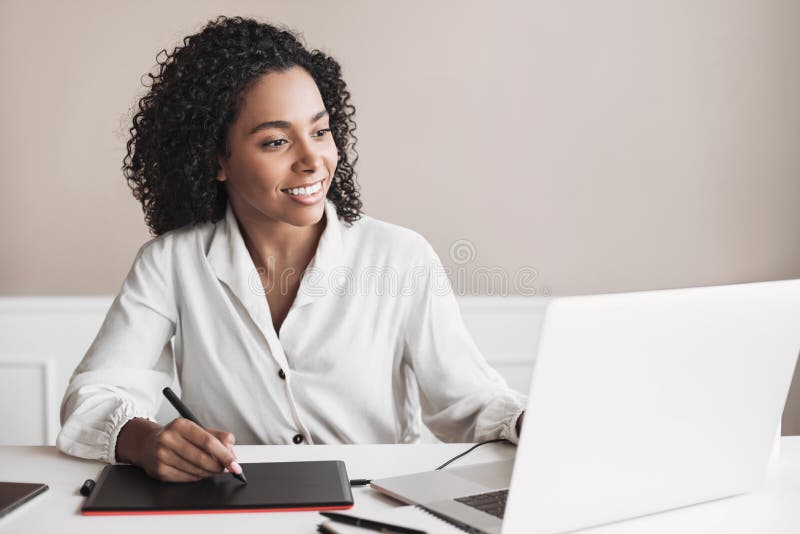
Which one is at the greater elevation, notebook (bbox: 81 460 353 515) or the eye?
the eye

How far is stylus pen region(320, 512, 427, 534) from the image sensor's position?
0.92 meters

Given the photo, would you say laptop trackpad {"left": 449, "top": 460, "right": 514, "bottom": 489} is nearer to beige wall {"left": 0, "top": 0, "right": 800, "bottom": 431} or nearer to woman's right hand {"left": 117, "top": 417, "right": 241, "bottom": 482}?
woman's right hand {"left": 117, "top": 417, "right": 241, "bottom": 482}

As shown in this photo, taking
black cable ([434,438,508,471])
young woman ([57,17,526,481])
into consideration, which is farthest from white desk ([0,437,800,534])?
young woman ([57,17,526,481])

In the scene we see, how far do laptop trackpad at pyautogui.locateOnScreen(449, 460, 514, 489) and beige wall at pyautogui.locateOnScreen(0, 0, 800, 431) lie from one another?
140 centimetres

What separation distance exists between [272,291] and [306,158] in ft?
0.92

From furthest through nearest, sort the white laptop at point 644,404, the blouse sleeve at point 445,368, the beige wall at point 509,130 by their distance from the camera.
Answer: the beige wall at point 509,130 → the blouse sleeve at point 445,368 → the white laptop at point 644,404

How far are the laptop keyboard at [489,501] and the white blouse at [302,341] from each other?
44 cm

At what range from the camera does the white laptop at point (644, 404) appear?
32.0 inches

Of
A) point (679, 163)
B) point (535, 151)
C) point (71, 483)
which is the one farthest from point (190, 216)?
point (679, 163)

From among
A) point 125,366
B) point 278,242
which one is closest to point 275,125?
point 278,242

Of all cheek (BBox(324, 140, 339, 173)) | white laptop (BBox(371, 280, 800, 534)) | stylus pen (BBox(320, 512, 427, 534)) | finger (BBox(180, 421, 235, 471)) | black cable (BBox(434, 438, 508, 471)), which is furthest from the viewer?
cheek (BBox(324, 140, 339, 173))

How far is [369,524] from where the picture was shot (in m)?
0.94

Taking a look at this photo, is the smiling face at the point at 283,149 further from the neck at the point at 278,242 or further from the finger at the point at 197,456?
the finger at the point at 197,456

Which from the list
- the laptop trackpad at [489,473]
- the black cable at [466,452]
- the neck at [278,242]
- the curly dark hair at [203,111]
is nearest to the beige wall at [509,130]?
the curly dark hair at [203,111]
